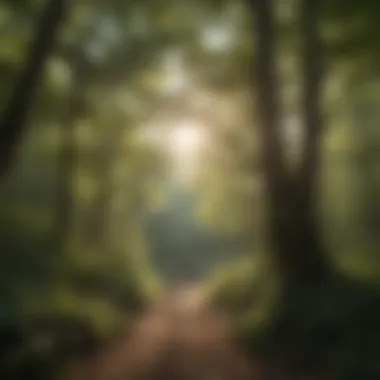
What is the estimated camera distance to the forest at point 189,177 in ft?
5.41

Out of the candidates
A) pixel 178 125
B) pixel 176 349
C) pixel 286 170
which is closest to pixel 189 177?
pixel 178 125

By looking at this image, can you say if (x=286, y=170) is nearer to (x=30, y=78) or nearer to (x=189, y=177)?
(x=189, y=177)

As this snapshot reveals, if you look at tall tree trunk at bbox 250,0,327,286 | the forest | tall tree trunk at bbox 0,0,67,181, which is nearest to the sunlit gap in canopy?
the forest

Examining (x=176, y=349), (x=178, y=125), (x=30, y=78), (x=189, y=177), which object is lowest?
(x=176, y=349)

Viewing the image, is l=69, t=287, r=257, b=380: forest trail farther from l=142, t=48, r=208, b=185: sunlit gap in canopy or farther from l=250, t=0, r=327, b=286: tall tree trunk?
l=142, t=48, r=208, b=185: sunlit gap in canopy

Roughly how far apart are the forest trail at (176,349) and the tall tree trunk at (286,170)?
0.79 feet

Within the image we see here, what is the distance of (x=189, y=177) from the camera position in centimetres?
173

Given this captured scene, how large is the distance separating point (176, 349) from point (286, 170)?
0.57m

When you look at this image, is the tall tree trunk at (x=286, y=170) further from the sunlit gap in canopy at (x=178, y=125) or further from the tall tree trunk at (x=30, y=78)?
the tall tree trunk at (x=30, y=78)

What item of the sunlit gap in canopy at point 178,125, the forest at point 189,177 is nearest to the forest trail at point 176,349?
the forest at point 189,177

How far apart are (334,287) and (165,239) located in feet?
1.55

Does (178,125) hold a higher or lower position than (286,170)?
higher

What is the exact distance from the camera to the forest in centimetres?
165

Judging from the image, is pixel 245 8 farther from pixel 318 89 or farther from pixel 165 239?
pixel 165 239
